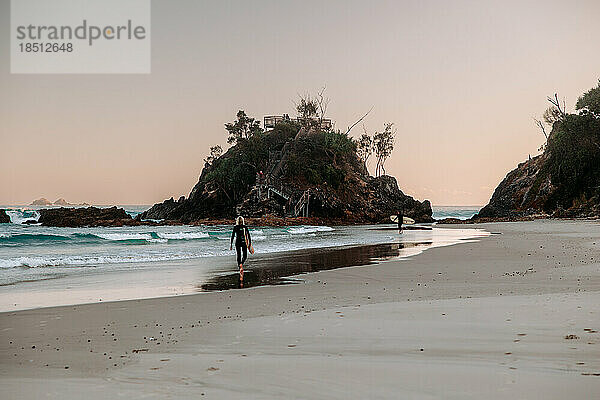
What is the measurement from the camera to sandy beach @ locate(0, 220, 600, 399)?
15.6 ft

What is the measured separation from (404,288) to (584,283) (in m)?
3.37

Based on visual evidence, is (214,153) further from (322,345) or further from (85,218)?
(322,345)

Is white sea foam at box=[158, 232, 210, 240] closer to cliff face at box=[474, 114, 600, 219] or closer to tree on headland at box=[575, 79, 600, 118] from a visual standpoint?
cliff face at box=[474, 114, 600, 219]

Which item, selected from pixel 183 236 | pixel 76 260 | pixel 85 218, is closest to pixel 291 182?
pixel 85 218

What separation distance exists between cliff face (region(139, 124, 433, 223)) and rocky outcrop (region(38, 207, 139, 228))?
945cm

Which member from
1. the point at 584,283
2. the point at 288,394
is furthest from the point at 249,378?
the point at 584,283

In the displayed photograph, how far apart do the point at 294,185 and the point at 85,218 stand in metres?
26.6

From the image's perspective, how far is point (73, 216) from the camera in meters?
64.8

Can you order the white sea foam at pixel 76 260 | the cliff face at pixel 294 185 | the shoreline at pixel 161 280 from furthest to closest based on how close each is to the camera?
the cliff face at pixel 294 185, the white sea foam at pixel 76 260, the shoreline at pixel 161 280

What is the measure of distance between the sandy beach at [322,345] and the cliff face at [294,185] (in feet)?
194

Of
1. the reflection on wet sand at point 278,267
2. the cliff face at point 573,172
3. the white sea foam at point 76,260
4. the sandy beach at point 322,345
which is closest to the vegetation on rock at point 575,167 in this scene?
the cliff face at point 573,172

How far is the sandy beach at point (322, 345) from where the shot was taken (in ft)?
15.6

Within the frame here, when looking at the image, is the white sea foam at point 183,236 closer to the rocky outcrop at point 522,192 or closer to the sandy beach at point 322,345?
the sandy beach at point 322,345

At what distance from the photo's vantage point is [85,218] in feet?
207
